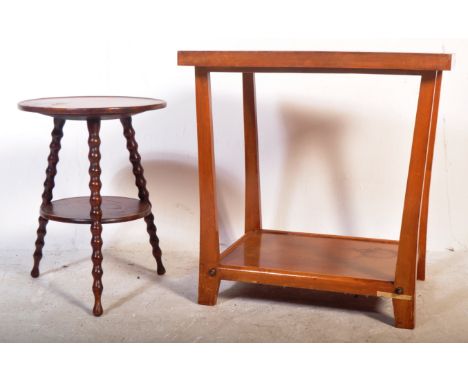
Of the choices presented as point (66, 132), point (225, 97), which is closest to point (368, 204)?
point (225, 97)

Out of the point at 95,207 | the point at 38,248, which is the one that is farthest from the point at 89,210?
the point at 38,248

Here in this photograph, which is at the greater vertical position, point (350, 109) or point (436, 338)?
point (350, 109)

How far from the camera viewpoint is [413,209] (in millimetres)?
3014

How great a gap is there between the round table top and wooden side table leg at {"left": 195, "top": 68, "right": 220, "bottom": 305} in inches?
10.7

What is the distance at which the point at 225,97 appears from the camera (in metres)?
4.24

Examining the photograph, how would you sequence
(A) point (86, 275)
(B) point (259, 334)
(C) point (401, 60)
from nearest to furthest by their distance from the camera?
1. (C) point (401, 60)
2. (B) point (259, 334)
3. (A) point (86, 275)

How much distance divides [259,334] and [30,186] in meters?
1.92

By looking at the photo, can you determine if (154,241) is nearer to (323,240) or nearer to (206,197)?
(206,197)

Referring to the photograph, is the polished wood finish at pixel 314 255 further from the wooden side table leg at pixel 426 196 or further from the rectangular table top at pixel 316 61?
the rectangular table top at pixel 316 61

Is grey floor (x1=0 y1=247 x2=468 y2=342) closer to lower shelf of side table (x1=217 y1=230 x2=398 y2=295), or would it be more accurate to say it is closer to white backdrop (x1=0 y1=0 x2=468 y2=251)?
lower shelf of side table (x1=217 y1=230 x2=398 y2=295)

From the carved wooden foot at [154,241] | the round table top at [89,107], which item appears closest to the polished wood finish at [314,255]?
the carved wooden foot at [154,241]

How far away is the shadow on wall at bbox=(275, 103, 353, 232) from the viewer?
4191 mm

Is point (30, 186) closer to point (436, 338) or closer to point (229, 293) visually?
point (229, 293)

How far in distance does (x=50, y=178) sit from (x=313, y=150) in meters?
1.46
